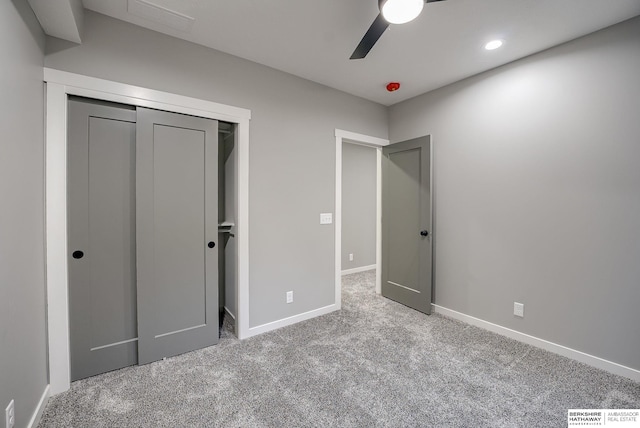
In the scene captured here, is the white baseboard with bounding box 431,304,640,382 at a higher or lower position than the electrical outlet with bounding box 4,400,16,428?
lower

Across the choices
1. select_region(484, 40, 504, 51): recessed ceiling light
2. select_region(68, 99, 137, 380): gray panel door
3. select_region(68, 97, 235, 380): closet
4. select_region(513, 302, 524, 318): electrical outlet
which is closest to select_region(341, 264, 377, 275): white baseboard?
select_region(513, 302, 524, 318): electrical outlet

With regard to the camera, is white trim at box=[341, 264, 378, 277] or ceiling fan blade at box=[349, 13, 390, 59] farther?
white trim at box=[341, 264, 378, 277]

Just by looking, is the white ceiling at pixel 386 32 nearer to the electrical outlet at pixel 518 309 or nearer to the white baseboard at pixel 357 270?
the electrical outlet at pixel 518 309

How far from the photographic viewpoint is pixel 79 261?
1963 millimetres

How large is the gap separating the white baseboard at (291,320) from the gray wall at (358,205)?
1809 mm

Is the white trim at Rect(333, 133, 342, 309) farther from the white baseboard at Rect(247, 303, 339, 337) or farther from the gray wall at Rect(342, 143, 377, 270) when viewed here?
the gray wall at Rect(342, 143, 377, 270)

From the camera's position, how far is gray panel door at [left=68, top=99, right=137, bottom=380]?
1.94 metres

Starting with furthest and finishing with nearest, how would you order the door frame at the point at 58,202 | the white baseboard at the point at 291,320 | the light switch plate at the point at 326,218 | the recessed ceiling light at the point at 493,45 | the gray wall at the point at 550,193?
the light switch plate at the point at 326,218 → the white baseboard at the point at 291,320 → the recessed ceiling light at the point at 493,45 → the gray wall at the point at 550,193 → the door frame at the point at 58,202

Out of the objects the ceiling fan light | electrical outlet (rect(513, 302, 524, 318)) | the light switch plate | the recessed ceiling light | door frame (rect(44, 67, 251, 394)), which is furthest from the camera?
the light switch plate

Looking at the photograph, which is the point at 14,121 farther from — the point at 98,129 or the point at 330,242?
the point at 330,242

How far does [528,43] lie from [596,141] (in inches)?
39.0

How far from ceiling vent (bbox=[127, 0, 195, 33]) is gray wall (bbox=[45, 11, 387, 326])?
0.18 m

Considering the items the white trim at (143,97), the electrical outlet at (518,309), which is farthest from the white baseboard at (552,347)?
the white trim at (143,97)

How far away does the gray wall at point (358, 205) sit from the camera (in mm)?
5016
